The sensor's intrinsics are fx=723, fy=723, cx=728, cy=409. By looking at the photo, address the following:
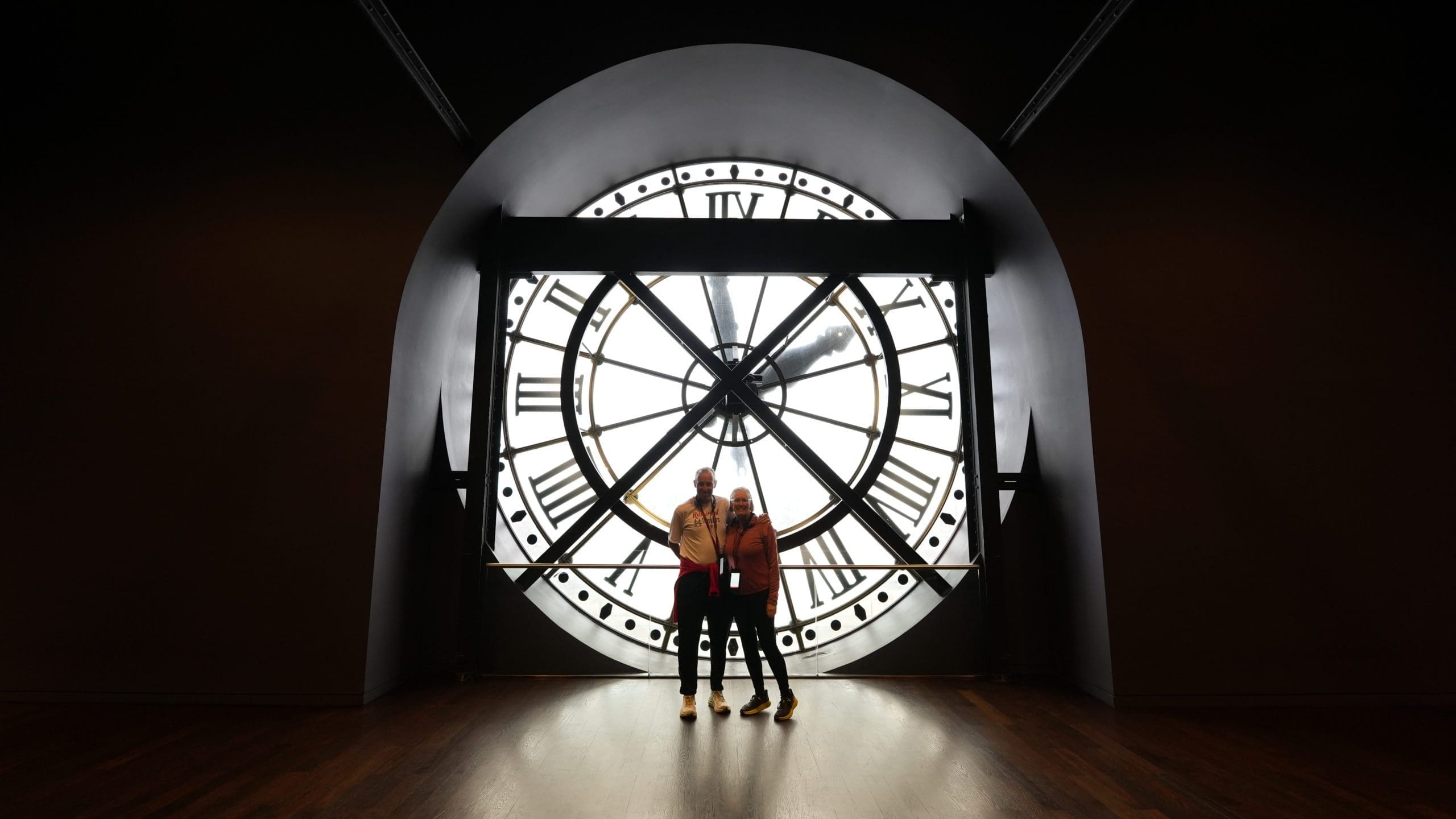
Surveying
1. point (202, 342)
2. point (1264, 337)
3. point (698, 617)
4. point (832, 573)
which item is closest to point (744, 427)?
point (832, 573)

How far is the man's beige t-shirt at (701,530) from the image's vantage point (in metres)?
3.22

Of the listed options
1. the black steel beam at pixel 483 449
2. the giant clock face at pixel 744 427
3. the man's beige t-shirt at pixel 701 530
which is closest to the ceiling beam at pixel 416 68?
the black steel beam at pixel 483 449

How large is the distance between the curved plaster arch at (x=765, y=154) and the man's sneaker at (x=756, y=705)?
1.61m

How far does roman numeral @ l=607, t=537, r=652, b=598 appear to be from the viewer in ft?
14.6

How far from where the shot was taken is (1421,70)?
136 inches

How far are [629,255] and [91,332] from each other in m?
2.72

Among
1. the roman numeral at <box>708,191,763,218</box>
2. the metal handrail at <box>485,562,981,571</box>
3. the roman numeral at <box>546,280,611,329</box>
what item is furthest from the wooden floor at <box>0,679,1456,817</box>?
the roman numeral at <box>708,191,763,218</box>

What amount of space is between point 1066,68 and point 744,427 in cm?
258

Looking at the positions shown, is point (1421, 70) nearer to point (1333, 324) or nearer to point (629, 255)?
point (1333, 324)

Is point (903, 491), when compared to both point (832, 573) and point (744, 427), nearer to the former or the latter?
point (832, 573)

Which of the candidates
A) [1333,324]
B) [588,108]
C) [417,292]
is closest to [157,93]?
[417,292]

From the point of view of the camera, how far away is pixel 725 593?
3238 millimetres

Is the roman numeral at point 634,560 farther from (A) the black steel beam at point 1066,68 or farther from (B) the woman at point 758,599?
(A) the black steel beam at point 1066,68

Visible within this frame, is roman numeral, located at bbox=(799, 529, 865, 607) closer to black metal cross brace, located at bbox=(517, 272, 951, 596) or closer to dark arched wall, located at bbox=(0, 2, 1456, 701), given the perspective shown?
black metal cross brace, located at bbox=(517, 272, 951, 596)
